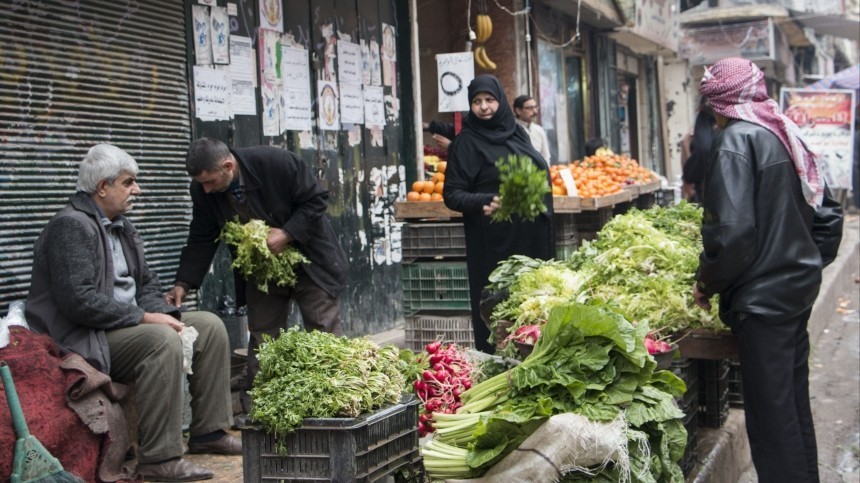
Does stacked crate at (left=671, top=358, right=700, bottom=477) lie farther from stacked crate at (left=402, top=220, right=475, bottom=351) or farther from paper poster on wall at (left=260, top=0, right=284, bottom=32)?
paper poster on wall at (left=260, top=0, right=284, bottom=32)

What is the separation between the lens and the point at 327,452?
374 cm

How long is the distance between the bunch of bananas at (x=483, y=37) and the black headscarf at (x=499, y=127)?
5224 mm

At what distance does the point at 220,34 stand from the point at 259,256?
2302 mm

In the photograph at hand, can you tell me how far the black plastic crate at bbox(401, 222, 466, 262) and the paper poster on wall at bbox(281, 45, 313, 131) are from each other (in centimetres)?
130

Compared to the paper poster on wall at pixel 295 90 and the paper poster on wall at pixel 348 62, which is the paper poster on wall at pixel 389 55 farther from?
the paper poster on wall at pixel 295 90

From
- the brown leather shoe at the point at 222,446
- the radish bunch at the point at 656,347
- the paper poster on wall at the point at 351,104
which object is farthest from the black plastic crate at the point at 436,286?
the radish bunch at the point at 656,347

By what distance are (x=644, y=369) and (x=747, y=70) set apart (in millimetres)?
1692

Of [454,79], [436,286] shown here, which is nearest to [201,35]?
[436,286]

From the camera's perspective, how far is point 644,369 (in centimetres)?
394

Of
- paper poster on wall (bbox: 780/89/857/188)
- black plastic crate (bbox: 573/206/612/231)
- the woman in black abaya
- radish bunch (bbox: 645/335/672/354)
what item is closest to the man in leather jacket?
radish bunch (bbox: 645/335/672/354)

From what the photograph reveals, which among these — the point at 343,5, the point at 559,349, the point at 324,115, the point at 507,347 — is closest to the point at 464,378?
the point at 507,347

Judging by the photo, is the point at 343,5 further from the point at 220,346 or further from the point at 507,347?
the point at 507,347

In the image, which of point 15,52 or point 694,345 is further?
point 15,52

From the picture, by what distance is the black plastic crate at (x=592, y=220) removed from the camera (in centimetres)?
1054
